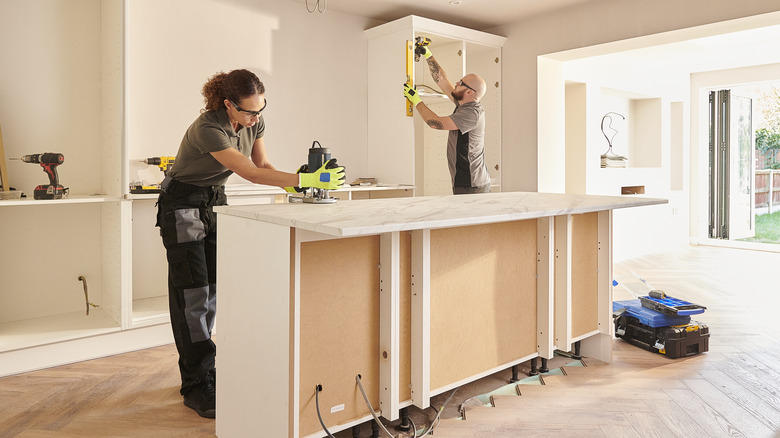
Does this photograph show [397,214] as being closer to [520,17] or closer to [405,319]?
[405,319]

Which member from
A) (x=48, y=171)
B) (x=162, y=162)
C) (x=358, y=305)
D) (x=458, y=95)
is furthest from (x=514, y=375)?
(x=48, y=171)

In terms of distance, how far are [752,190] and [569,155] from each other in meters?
3.74

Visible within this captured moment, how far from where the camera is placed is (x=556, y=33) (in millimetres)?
4715

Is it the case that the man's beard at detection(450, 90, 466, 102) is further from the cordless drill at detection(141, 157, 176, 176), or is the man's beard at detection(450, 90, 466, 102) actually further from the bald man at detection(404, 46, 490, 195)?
the cordless drill at detection(141, 157, 176, 176)

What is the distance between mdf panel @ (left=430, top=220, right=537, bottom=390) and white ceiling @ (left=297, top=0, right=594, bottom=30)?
8.26 ft

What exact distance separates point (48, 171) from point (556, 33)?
3.97m

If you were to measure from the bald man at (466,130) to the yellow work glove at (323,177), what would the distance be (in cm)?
139

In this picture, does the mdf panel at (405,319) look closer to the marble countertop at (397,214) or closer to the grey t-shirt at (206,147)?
the marble countertop at (397,214)

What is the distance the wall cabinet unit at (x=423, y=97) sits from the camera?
4.43m

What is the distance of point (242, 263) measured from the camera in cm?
196

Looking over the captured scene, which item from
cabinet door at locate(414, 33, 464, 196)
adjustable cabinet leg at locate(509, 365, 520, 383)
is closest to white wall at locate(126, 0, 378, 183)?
cabinet door at locate(414, 33, 464, 196)

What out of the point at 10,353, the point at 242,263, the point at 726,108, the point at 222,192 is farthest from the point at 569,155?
the point at 10,353

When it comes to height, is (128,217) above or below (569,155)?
below

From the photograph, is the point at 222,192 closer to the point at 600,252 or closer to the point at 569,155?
the point at 600,252
